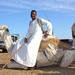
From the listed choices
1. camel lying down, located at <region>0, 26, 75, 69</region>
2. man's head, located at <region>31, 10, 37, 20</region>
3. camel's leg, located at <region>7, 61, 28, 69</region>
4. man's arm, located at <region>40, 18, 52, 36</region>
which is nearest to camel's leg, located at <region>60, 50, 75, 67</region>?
camel lying down, located at <region>0, 26, 75, 69</region>

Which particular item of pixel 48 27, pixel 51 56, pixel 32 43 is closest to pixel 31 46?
pixel 32 43

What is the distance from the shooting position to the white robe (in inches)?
229

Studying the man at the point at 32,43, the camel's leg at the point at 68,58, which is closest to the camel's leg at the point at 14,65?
the man at the point at 32,43

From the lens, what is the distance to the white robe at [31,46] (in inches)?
229

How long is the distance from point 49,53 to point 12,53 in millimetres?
1241

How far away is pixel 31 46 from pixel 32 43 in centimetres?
11

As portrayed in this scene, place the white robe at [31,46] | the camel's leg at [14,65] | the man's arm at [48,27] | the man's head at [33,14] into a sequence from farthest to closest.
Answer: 1. the man's head at [33,14]
2. the man's arm at [48,27]
3. the camel's leg at [14,65]
4. the white robe at [31,46]

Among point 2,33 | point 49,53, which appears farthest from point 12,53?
point 49,53

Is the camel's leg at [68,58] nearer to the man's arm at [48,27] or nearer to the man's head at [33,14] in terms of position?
the man's arm at [48,27]

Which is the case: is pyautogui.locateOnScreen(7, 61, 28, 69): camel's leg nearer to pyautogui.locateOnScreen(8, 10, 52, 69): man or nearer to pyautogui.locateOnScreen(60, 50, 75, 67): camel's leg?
pyautogui.locateOnScreen(8, 10, 52, 69): man

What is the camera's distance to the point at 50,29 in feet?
20.3

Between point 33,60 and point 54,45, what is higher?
point 54,45

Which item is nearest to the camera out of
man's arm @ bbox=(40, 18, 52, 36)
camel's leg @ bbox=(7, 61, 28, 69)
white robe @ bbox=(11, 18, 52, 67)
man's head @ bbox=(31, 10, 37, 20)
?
white robe @ bbox=(11, 18, 52, 67)

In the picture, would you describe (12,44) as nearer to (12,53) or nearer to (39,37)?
(12,53)
